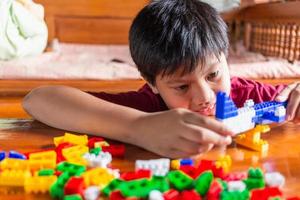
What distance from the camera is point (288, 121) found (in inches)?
27.9

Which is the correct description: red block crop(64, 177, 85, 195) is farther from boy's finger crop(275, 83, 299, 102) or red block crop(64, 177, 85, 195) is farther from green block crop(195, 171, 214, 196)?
boy's finger crop(275, 83, 299, 102)

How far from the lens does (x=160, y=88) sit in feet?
2.60

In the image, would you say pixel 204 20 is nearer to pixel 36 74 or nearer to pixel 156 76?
pixel 156 76

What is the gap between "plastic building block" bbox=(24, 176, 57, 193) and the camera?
441 millimetres

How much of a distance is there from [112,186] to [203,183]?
92mm

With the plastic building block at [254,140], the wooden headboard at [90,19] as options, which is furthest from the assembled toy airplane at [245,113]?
the wooden headboard at [90,19]

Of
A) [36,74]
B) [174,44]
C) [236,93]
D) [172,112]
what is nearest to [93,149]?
[172,112]

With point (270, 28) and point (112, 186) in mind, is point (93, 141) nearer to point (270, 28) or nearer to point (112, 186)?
point (112, 186)

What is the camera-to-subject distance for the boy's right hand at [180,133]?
0.49 meters

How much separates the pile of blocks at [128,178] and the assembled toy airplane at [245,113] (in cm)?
5

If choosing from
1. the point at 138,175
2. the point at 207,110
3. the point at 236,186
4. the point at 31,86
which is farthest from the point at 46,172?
the point at 31,86

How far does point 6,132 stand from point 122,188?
31 centimetres

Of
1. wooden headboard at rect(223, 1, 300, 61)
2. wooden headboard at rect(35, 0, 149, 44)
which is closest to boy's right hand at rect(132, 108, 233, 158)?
wooden headboard at rect(223, 1, 300, 61)

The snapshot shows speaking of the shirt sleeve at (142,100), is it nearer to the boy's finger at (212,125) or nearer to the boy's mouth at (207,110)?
the boy's mouth at (207,110)
